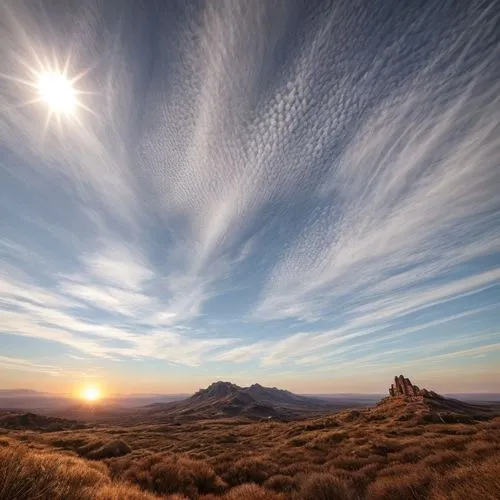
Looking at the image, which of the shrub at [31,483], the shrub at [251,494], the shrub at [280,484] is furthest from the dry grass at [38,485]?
the shrub at [280,484]

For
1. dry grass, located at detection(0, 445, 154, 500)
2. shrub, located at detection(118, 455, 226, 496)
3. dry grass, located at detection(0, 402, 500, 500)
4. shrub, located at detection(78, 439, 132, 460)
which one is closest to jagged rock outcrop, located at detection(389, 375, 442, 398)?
dry grass, located at detection(0, 402, 500, 500)

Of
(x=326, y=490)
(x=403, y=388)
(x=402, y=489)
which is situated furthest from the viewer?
(x=403, y=388)

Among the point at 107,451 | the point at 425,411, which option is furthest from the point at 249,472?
the point at 425,411

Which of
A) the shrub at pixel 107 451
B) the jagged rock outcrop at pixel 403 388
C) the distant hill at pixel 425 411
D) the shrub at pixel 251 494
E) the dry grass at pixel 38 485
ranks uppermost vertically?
the jagged rock outcrop at pixel 403 388

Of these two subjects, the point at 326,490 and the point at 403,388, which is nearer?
the point at 326,490

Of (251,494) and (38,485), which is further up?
(38,485)

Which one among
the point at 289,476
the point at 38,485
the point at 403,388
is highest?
the point at 403,388

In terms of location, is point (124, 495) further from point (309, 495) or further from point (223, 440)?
point (223, 440)

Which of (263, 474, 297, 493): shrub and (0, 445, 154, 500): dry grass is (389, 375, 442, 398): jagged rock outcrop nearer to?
(263, 474, 297, 493): shrub

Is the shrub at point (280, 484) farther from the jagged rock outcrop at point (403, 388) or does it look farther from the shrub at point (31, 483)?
the jagged rock outcrop at point (403, 388)

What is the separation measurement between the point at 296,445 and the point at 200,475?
46.3 ft

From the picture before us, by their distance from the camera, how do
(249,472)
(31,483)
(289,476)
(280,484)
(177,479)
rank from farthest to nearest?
(249,472), (289,476), (177,479), (280,484), (31,483)

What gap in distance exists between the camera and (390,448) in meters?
16.2

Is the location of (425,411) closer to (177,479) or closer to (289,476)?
(289,476)
